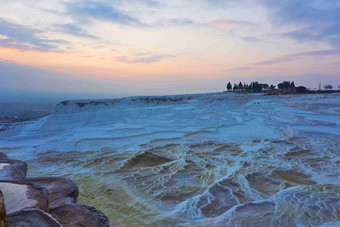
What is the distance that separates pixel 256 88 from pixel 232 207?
40.8m

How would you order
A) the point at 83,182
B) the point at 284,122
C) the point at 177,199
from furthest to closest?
the point at 284,122 → the point at 83,182 → the point at 177,199

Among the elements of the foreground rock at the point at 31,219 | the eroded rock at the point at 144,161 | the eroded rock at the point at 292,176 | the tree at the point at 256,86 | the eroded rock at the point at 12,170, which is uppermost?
the tree at the point at 256,86

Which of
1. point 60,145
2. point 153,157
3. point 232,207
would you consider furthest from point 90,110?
point 232,207

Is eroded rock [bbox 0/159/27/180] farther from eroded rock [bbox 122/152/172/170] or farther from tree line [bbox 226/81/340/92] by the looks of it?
tree line [bbox 226/81/340/92]

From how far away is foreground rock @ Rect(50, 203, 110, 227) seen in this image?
7.81ft

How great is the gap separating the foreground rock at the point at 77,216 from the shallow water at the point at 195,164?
1.14m

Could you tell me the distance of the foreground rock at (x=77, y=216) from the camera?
238cm

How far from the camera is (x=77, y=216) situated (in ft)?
8.16

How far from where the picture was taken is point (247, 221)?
3.54 m

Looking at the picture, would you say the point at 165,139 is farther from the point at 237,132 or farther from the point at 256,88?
the point at 256,88

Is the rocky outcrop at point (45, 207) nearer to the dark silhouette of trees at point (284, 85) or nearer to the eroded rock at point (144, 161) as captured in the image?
the eroded rock at point (144, 161)

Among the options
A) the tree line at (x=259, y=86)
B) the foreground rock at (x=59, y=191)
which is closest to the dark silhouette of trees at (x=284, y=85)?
the tree line at (x=259, y=86)

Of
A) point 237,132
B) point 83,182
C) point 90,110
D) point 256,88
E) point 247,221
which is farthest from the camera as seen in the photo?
point 256,88

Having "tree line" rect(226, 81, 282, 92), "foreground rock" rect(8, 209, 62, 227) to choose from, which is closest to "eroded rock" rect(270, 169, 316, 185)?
"foreground rock" rect(8, 209, 62, 227)
